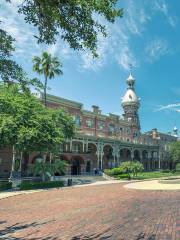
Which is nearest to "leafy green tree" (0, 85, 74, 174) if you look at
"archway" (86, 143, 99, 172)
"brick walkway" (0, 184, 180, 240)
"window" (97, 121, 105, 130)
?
"brick walkway" (0, 184, 180, 240)

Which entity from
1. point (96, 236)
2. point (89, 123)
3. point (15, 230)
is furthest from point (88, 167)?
point (96, 236)

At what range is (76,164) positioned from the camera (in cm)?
5691

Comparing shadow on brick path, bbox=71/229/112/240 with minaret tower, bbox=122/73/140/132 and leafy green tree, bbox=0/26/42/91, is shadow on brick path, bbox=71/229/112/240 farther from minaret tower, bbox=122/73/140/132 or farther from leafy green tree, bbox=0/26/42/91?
minaret tower, bbox=122/73/140/132

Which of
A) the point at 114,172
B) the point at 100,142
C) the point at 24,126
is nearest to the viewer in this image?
the point at 24,126

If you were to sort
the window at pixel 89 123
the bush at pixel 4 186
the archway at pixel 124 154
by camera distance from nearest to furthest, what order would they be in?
the bush at pixel 4 186 → the window at pixel 89 123 → the archway at pixel 124 154

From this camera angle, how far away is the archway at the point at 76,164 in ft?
184

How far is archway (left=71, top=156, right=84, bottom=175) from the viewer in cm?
5605

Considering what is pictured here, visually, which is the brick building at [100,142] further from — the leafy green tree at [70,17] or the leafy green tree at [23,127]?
the leafy green tree at [70,17]

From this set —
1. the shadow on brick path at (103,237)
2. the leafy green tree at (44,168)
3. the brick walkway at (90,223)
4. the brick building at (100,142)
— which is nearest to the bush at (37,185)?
the leafy green tree at (44,168)

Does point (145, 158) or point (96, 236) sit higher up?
point (145, 158)

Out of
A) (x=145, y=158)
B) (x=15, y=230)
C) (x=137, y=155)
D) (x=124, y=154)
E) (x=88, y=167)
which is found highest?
(x=124, y=154)

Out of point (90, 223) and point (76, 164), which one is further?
point (76, 164)

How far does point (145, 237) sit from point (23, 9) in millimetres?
8429

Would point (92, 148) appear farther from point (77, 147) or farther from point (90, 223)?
point (90, 223)
